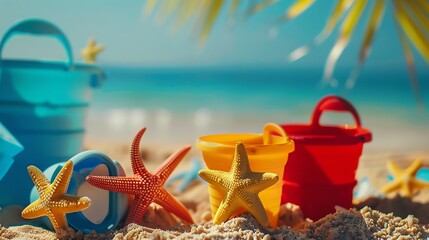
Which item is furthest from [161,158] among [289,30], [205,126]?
[289,30]

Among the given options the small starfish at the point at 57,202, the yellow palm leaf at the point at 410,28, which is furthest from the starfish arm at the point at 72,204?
the yellow palm leaf at the point at 410,28

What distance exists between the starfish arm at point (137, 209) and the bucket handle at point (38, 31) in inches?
32.5

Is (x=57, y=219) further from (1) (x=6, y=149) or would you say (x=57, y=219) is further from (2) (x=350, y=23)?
(2) (x=350, y=23)

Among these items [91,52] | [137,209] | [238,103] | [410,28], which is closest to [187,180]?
[91,52]

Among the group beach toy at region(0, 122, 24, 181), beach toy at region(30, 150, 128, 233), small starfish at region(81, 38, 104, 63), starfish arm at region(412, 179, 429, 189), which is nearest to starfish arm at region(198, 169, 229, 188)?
beach toy at region(30, 150, 128, 233)

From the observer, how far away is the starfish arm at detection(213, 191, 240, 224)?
1841mm

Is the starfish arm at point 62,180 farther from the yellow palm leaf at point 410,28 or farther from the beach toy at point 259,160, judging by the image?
the yellow palm leaf at point 410,28

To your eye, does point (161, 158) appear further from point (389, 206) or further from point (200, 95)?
point (200, 95)

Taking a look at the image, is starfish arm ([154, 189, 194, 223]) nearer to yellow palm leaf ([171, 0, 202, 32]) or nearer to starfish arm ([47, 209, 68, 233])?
starfish arm ([47, 209, 68, 233])

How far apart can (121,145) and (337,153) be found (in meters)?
3.78

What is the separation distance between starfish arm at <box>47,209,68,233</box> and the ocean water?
560 cm

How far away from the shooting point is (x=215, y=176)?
6.19 feet

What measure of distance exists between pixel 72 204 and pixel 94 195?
0.25 meters

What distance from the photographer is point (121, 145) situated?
5.74m
